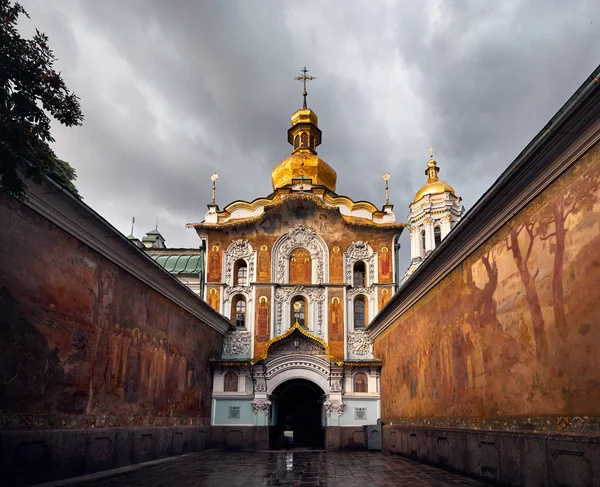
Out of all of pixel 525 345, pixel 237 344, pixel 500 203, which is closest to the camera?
pixel 525 345

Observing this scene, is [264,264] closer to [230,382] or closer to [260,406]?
[230,382]

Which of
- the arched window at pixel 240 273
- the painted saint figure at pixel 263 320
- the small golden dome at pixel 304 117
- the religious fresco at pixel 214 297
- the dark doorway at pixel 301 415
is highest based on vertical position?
the small golden dome at pixel 304 117

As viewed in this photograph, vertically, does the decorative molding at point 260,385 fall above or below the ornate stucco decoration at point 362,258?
below

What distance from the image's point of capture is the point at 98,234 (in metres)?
11.7

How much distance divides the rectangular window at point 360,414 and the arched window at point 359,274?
5150 mm

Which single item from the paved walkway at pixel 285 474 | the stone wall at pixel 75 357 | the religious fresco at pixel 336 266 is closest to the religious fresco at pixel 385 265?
the religious fresco at pixel 336 266

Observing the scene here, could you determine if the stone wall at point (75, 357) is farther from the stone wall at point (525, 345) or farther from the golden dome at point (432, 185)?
the golden dome at point (432, 185)

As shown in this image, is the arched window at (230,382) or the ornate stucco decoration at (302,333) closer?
the ornate stucco decoration at (302,333)

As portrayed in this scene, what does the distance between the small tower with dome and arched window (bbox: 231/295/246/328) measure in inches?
922

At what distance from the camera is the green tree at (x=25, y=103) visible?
5961 millimetres

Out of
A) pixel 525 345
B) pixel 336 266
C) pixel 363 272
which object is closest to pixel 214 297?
pixel 336 266

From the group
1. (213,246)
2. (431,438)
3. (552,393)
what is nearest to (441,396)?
(431,438)

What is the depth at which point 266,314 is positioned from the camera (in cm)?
2270

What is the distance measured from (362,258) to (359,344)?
3.66 metres
